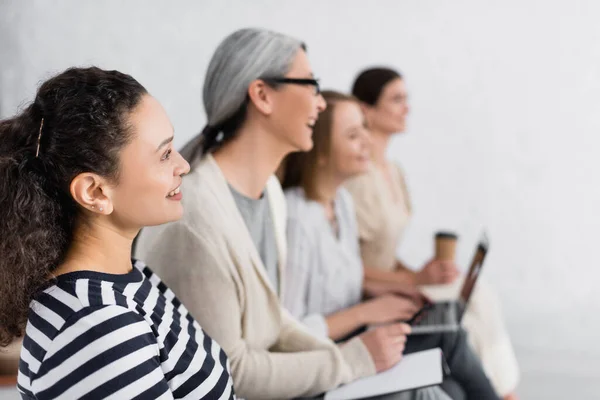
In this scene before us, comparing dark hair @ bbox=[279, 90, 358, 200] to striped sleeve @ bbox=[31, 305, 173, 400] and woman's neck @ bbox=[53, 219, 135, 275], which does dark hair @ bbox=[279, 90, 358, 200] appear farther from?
striped sleeve @ bbox=[31, 305, 173, 400]

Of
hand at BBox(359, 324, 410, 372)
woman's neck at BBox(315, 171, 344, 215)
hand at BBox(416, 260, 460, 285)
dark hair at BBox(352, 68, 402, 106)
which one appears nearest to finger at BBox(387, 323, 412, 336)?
hand at BBox(359, 324, 410, 372)

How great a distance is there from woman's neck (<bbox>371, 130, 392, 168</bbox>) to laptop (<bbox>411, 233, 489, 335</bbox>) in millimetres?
579

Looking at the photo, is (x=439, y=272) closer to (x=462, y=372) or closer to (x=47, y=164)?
(x=462, y=372)

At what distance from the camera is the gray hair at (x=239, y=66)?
116 cm

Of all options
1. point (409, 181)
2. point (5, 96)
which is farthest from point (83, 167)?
point (409, 181)

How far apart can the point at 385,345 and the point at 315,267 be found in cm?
35

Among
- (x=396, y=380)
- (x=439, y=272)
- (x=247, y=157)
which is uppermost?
(x=247, y=157)

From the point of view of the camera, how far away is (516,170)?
9.16 ft

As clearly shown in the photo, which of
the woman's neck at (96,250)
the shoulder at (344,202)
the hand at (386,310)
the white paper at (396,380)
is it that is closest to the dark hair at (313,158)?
the shoulder at (344,202)

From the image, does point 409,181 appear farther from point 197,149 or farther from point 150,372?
point 150,372

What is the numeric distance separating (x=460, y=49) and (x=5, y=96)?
1.71 m

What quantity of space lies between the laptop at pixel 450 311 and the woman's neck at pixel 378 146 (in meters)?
0.58

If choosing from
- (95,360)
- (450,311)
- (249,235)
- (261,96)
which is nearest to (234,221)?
(249,235)

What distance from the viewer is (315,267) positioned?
1.53 m
